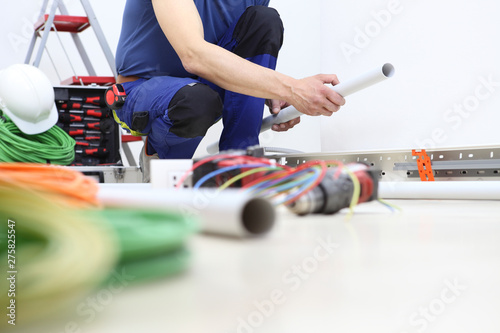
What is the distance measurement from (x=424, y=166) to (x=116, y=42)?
2.34 metres

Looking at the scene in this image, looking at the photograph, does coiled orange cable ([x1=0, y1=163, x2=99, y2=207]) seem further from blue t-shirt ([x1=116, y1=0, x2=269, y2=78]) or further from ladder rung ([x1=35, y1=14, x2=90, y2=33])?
ladder rung ([x1=35, y1=14, x2=90, y2=33])

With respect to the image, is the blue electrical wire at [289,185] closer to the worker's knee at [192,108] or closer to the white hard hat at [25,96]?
the worker's knee at [192,108]

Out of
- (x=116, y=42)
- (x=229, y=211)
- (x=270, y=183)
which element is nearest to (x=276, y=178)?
(x=270, y=183)

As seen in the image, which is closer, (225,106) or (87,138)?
(225,106)

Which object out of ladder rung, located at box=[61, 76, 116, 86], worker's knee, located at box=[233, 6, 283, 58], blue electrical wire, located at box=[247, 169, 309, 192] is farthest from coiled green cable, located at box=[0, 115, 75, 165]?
blue electrical wire, located at box=[247, 169, 309, 192]

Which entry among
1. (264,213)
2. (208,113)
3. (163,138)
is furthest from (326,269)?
(163,138)

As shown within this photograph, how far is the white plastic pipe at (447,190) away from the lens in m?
0.95

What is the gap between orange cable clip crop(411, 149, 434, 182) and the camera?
1.22m

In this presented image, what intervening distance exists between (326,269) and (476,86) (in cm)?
190

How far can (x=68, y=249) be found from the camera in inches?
9.2

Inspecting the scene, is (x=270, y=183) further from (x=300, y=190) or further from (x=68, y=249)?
(x=68, y=249)

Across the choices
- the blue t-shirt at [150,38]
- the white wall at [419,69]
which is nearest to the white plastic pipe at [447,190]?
the blue t-shirt at [150,38]

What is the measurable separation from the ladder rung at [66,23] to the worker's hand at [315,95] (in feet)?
5.03

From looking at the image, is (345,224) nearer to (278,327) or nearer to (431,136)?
(278,327)
